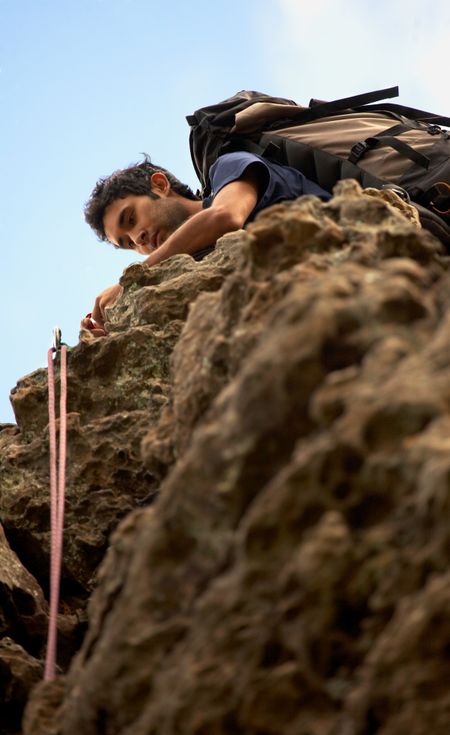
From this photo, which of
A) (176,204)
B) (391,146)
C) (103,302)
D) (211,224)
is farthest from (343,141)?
(103,302)

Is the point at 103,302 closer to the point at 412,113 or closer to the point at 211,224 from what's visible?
the point at 211,224

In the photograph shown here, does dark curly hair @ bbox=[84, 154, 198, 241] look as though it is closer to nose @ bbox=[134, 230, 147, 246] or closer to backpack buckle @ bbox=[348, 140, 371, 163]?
nose @ bbox=[134, 230, 147, 246]

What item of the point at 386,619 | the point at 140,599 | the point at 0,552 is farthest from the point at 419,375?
the point at 0,552

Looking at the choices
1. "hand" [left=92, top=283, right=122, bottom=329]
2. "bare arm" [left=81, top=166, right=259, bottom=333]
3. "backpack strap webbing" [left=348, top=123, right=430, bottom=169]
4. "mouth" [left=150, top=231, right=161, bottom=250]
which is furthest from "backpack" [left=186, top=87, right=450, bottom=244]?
"hand" [left=92, top=283, right=122, bottom=329]

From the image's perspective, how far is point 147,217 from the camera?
7.72 meters

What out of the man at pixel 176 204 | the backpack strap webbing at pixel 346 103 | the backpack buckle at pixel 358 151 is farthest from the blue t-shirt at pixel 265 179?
the backpack strap webbing at pixel 346 103

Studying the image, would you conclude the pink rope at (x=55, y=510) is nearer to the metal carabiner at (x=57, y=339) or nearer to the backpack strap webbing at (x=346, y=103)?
the metal carabiner at (x=57, y=339)

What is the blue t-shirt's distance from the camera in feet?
21.1

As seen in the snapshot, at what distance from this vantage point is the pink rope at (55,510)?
3.47 metres

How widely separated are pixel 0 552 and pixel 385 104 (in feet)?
16.8

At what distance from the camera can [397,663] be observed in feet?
7.57

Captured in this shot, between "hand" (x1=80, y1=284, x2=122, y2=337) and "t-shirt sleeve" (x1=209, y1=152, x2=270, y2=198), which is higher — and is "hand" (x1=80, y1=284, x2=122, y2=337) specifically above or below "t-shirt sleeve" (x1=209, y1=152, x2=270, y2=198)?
below

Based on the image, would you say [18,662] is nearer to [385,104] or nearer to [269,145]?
[269,145]

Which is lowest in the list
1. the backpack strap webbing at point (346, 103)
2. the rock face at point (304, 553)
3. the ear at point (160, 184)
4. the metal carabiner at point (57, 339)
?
the rock face at point (304, 553)
